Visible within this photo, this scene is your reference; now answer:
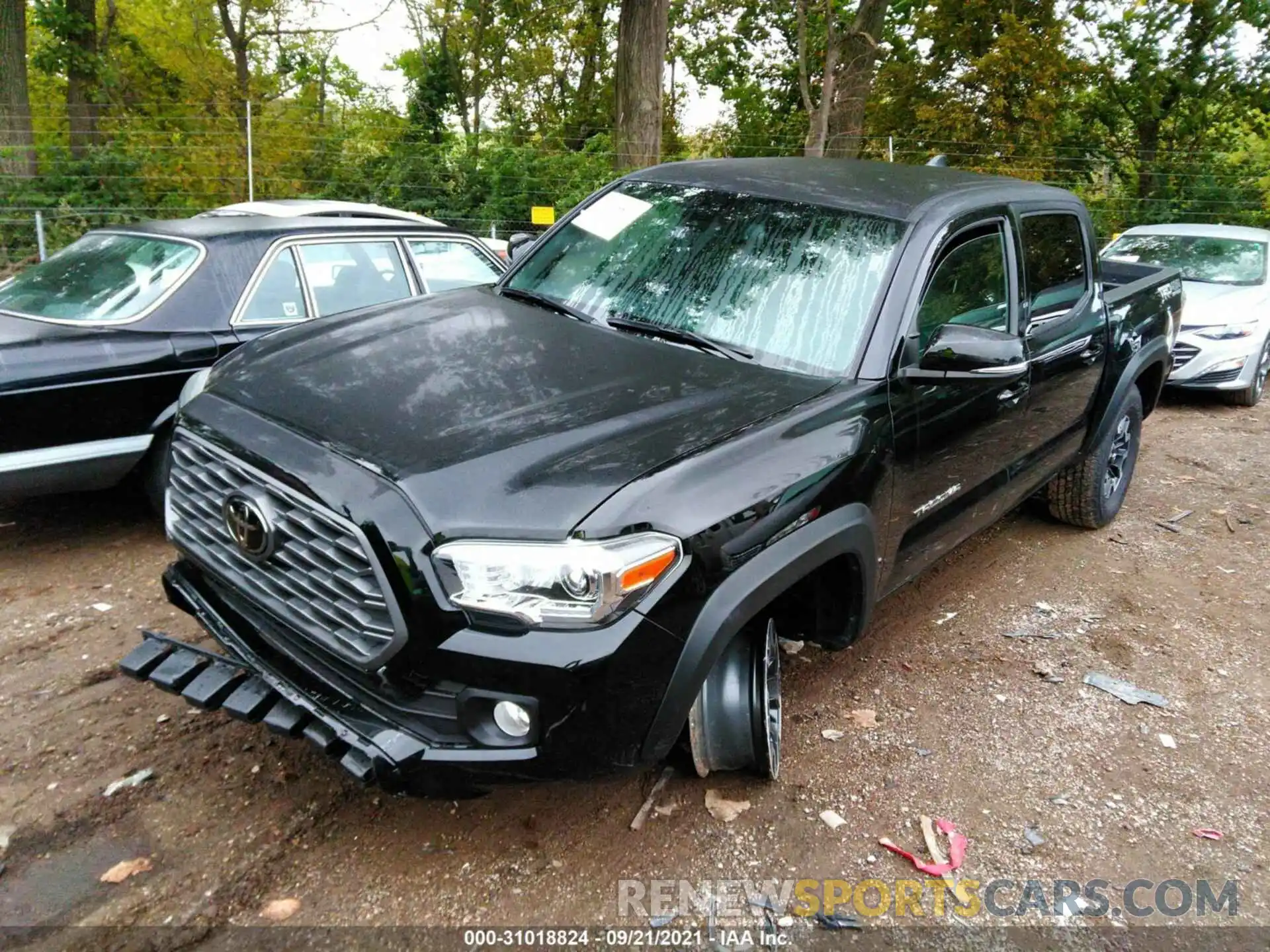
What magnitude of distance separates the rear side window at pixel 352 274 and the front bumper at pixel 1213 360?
6687 mm

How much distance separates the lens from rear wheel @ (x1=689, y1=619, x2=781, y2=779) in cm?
265

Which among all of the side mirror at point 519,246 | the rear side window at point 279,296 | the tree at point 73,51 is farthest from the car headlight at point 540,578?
the tree at point 73,51

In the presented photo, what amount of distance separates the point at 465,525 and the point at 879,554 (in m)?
1.49

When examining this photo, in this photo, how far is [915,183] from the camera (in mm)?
3557

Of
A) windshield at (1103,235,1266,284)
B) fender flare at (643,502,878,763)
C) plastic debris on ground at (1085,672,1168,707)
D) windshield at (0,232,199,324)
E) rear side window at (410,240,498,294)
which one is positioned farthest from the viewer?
windshield at (1103,235,1266,284)

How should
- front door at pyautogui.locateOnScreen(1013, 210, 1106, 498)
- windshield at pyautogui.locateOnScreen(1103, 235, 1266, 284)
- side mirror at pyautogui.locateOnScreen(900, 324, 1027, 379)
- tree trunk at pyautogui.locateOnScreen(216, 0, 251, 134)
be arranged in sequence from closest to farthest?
side mirror at pyautogui.locateOnScreen(900, 324, 1027, 379), front door at pyautogui.locateOnScreen(1013, 210, 1106, 498), windshield at pyautogui.locateOnScreen(1103, 235, 1266, 284), tree trunk at pyautogui.locateOnScreen(216, 0, 251, 134)

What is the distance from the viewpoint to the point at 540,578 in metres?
2.11

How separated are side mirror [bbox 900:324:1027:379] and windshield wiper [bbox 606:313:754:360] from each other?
556mm

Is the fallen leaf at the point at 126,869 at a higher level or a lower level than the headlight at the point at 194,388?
lower

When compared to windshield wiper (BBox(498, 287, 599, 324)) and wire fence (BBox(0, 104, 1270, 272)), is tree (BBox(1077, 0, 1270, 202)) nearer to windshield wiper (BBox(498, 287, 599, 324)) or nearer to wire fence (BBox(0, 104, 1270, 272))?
wire fence (BBox(0, 104, 1270, 272))

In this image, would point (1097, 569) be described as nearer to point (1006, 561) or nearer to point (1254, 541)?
point (1006, 561)

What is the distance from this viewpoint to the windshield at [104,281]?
4250 millimetres

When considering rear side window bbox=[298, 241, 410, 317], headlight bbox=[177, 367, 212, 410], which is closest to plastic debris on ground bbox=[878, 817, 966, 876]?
headlight bbox=[177, 367, 212, 410]

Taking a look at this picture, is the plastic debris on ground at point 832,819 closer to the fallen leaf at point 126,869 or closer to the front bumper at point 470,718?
the front bumper at point 470,718
